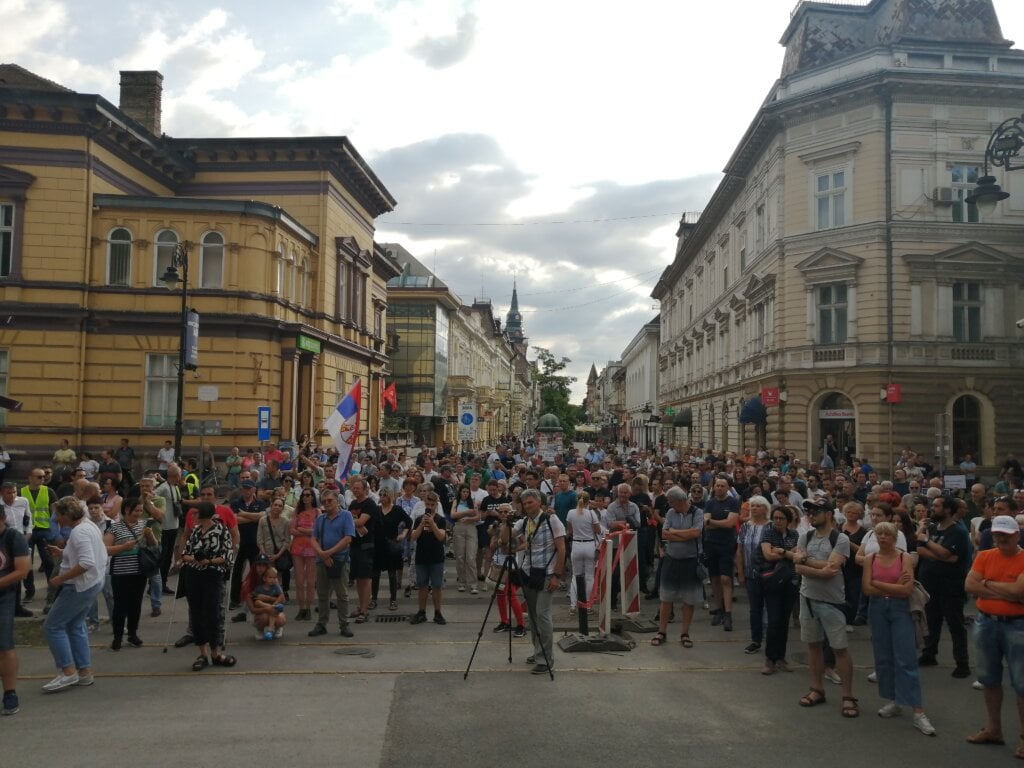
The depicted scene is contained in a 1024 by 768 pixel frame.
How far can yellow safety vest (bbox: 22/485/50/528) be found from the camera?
11.5m

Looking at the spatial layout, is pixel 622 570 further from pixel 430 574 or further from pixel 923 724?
pixel 923 724

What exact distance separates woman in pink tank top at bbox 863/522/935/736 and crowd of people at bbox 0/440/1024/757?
0.04 ft

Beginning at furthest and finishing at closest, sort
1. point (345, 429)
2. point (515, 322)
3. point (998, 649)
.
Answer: point (515, 322) < point (345, 429) < point (998, 649)

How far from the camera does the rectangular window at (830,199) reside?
93.7 feet

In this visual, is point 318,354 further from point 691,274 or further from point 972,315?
point 691,274

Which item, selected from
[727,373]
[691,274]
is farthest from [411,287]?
[727,373]

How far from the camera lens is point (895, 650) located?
21.7ft

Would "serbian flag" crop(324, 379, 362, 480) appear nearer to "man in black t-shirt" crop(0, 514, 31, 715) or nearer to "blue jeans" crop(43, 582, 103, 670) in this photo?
"blue jeans" crop(43, 582, 103, 670)

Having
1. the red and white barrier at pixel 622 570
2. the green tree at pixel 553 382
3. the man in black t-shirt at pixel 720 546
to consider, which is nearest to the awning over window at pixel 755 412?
the man in black t-shirt at pixel 720 546

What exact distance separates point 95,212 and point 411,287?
109ft

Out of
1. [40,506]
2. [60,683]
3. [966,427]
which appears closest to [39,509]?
[40,506]

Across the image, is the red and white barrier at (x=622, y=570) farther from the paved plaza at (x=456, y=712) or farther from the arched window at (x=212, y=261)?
the arched window at (x=212, y=261)

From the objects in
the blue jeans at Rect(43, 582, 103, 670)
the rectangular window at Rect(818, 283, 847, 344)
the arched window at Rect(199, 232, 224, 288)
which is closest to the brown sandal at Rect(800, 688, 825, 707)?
the blue jeans at Rect(43, 582, 103, 670)

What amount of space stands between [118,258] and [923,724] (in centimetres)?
2530
